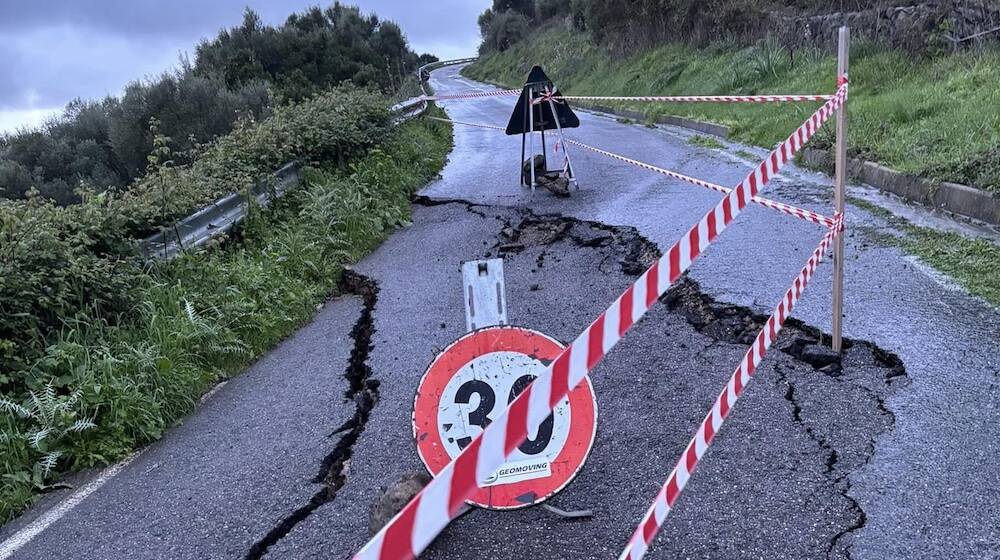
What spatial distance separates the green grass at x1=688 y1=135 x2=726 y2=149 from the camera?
1215 cm

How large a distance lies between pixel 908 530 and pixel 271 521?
2593 millimetres

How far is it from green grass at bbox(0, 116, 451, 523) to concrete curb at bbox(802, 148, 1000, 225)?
5.14 metres

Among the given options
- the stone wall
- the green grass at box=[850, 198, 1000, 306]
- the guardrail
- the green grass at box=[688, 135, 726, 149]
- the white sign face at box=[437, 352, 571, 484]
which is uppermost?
the stone wall

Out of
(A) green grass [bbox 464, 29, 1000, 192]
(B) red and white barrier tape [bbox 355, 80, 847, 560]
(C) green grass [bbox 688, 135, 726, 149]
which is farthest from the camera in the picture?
(C) green grass [bbox 688, 135, 726, 149]

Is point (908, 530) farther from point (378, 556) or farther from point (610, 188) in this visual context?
point (610, 188)

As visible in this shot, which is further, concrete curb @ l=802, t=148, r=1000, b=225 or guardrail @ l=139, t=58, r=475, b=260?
guardrail @ l=139, t=58, r=475, b=260

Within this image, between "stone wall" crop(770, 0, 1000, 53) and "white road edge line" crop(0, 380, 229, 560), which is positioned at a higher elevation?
"stone wall" crop(770, 0, 1000, 53)

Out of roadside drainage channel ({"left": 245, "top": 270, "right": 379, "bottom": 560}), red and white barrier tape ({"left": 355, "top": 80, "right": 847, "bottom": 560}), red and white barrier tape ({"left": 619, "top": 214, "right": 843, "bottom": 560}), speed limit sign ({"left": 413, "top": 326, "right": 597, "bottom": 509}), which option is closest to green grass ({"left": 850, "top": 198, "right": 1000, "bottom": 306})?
red and white barrier tape ({"left": 619, "top": 214, "right": 843, "bottom": 560})

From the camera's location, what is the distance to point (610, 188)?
9430 millimetres

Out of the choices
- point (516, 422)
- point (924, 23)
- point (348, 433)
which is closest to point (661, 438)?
point (348, 433)

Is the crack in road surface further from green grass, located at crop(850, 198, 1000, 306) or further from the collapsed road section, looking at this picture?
green grass, located at crop(850, 198, 1000, 306)

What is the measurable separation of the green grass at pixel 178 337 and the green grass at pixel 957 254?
15.7ft

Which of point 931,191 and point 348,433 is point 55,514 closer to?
point 348,433

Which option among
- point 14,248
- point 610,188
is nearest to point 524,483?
point 14,248
